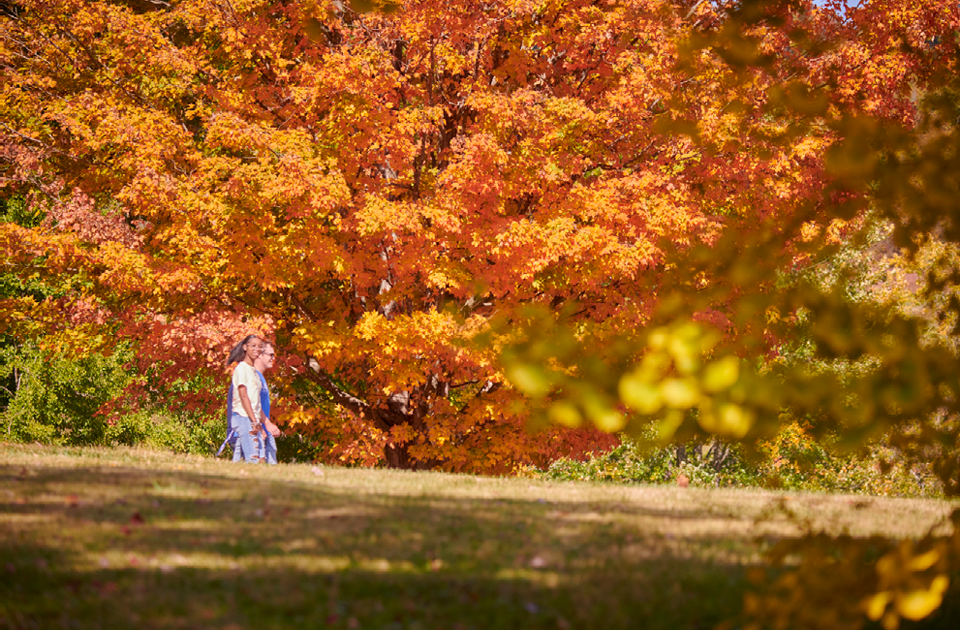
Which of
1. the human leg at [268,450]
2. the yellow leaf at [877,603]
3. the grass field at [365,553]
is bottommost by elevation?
the human leg at [268,450]

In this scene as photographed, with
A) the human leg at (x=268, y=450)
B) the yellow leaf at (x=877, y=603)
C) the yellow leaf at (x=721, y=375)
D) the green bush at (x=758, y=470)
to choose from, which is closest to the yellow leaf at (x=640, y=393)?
the yellow leaf at (x=721, y=375)

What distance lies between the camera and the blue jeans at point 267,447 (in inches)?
364

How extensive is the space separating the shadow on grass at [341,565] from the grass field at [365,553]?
0.03ft

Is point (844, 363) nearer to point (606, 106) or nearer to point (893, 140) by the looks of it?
point (606, 106)

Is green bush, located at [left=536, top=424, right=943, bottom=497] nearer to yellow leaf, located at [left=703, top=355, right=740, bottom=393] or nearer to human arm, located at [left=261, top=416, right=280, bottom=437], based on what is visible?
human arm, located at [left=261, top=416, right=280, bottom=437]

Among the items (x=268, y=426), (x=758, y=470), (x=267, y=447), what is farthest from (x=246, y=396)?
(x=758, y=470)

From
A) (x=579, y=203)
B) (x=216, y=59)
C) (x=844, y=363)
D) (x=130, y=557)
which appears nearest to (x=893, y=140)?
(x=130, y=557)

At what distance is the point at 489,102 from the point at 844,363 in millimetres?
12003

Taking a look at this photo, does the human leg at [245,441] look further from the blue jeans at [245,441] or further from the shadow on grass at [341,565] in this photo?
the shadow on grass at [341,565]

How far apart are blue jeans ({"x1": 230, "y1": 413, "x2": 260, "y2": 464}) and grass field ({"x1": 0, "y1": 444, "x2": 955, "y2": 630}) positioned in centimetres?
278

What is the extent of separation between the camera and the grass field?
332cm

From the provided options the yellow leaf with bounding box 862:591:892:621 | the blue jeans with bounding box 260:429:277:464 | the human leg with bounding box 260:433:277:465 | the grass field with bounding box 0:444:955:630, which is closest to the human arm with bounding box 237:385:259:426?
the blue jeans with bounding box 260:429:277:464

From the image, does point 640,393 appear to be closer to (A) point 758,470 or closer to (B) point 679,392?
(B) point 679,392

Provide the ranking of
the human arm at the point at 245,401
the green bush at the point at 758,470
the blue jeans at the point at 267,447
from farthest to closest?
the green bush at the point at 758,470, the blue jeans at the point at 267,447, the human arm at the point at 245,401
